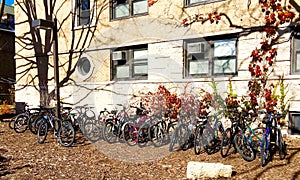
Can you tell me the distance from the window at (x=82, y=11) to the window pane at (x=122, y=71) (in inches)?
102

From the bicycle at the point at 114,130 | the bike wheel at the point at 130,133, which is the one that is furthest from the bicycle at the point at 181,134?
the bicycle at the point at 114,130

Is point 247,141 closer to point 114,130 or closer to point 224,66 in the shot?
point 224,66

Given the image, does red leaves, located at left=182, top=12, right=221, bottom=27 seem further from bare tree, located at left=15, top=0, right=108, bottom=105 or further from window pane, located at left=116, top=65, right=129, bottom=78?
bare tree, located at left=15, top=0, right=108, bottom=105

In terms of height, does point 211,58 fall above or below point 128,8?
below

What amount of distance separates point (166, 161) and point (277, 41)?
435cm

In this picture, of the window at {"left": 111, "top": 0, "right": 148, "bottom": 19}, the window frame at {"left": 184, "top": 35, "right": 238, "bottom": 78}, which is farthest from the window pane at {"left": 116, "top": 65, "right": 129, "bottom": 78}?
the window frame at {"left": 184, "top": 35, "right": 238, "bottom": 78}

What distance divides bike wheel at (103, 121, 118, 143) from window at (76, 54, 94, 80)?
3.97 m

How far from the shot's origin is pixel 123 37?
10148mm

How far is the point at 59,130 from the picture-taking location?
23.8 ft

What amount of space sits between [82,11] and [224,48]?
6346 mm

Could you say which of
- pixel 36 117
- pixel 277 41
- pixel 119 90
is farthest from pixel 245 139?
pixel 36 117

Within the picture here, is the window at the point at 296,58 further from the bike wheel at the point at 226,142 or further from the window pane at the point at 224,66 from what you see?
the bike wheel at the point at 226,142

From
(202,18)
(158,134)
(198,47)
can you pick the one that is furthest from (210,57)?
(158,134)

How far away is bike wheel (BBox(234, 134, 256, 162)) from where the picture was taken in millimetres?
5398
